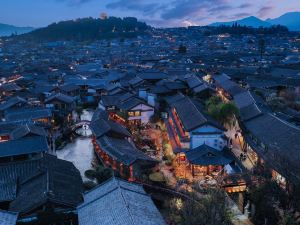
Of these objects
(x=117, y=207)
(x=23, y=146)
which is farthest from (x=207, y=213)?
(x=23, y=146)

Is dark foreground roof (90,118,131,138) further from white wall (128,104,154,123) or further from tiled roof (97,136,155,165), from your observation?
white wall (128,104,154,123)

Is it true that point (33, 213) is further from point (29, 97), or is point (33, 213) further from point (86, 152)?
point (29, 97)

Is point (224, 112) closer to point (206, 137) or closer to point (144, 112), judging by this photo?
point (206, 137)

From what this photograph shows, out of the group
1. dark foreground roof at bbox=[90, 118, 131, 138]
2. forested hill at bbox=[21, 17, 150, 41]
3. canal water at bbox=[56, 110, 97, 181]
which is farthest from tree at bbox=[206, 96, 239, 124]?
forested hill at bbox=[21, 17, 150, 41]

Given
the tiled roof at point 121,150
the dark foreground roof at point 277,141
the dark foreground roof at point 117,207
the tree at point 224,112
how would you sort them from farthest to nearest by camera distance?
the tree at point 224,112
the tiled roof at point 121,150
the dark foreground roof at point 277,141
the dark foreground roof at point 117,207

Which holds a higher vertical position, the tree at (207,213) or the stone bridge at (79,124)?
the tree at (207,213)

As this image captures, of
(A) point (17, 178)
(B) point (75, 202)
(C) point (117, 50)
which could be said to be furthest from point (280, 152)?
(C) point (117, 50)

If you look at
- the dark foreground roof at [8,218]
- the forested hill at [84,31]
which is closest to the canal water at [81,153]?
the dark foreground roof at [8,218]

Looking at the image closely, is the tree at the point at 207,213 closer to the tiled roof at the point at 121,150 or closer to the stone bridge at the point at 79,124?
the tiled roof at the point at 121,150
